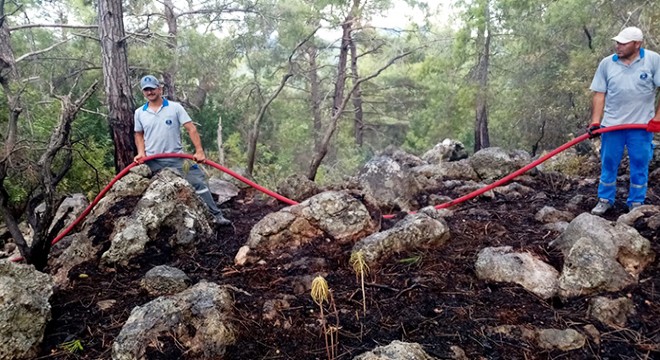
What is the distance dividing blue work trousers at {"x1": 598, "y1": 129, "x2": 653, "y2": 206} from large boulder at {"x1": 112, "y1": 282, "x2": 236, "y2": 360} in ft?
11.7

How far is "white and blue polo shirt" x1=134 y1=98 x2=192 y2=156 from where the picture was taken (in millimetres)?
4488

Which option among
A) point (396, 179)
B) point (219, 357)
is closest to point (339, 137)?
point (396, 179)

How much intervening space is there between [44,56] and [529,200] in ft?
38.2

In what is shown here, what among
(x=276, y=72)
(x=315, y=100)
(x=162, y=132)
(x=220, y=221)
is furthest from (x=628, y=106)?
(x=315, y=100)

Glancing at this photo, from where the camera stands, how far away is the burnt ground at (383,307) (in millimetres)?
2271

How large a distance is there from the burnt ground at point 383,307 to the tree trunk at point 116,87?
2205mm

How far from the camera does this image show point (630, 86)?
12.6 ft

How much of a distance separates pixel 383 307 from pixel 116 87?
4.27m

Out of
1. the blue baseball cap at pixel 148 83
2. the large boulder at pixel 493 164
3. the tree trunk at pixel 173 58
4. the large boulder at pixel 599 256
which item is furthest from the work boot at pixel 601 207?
the tree trunk at pixel 173 58

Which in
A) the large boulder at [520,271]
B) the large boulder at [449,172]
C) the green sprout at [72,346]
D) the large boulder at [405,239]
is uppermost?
the large boulder at [405,239]

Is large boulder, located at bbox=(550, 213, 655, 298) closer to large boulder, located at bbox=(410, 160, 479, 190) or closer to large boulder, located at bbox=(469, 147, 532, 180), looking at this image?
large boulder, located at bbox=(410, 160, 479, 190)

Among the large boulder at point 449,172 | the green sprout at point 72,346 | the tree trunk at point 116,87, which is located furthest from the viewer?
the large boulder at point 449,172

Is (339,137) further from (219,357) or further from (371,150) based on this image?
(219,357)

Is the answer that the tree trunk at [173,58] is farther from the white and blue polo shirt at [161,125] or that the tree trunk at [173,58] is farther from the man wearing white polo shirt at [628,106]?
the man wearing white polo shirt at [628,106]
